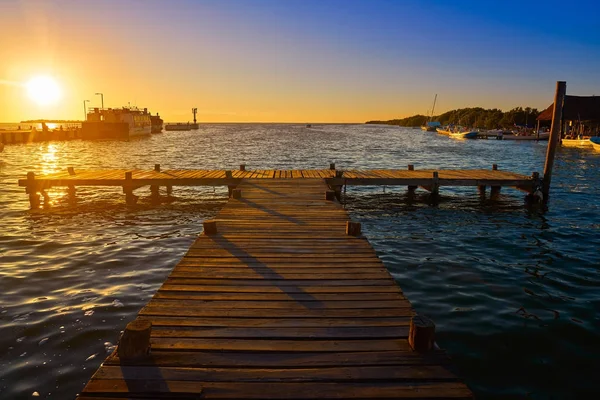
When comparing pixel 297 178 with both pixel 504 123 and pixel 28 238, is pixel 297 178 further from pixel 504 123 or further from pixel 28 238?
pixel 504 123

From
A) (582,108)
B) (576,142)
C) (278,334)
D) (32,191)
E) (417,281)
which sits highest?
(582,108)

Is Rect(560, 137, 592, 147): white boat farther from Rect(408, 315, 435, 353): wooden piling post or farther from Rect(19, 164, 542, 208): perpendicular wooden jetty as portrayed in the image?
Rect(408, 315, 435, 353): wooden piling post

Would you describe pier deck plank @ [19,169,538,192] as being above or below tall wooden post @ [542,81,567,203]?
below

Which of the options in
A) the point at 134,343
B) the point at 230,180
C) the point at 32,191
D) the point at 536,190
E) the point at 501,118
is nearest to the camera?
the point at 134,343

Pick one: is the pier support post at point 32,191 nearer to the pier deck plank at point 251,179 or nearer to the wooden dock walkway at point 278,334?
the pier deck plank at point 251,179

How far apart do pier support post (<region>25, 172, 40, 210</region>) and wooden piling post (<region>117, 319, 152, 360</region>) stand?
56.1 ft

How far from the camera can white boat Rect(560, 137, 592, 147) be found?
5642 centimetres

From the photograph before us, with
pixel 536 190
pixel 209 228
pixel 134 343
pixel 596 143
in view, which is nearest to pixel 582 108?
pixel 596 143

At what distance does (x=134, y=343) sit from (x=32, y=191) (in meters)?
17.7

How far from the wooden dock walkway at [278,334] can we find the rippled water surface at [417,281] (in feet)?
6.35

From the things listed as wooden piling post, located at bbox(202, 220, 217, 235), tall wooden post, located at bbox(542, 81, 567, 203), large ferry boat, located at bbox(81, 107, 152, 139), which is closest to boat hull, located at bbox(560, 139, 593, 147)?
tall wooden post, located at bbox(542, 81, 567, 203)

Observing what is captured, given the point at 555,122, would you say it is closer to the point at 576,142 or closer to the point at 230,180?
the point at 230,180

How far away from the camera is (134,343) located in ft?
13.8

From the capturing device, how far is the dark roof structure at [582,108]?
60938 mm
